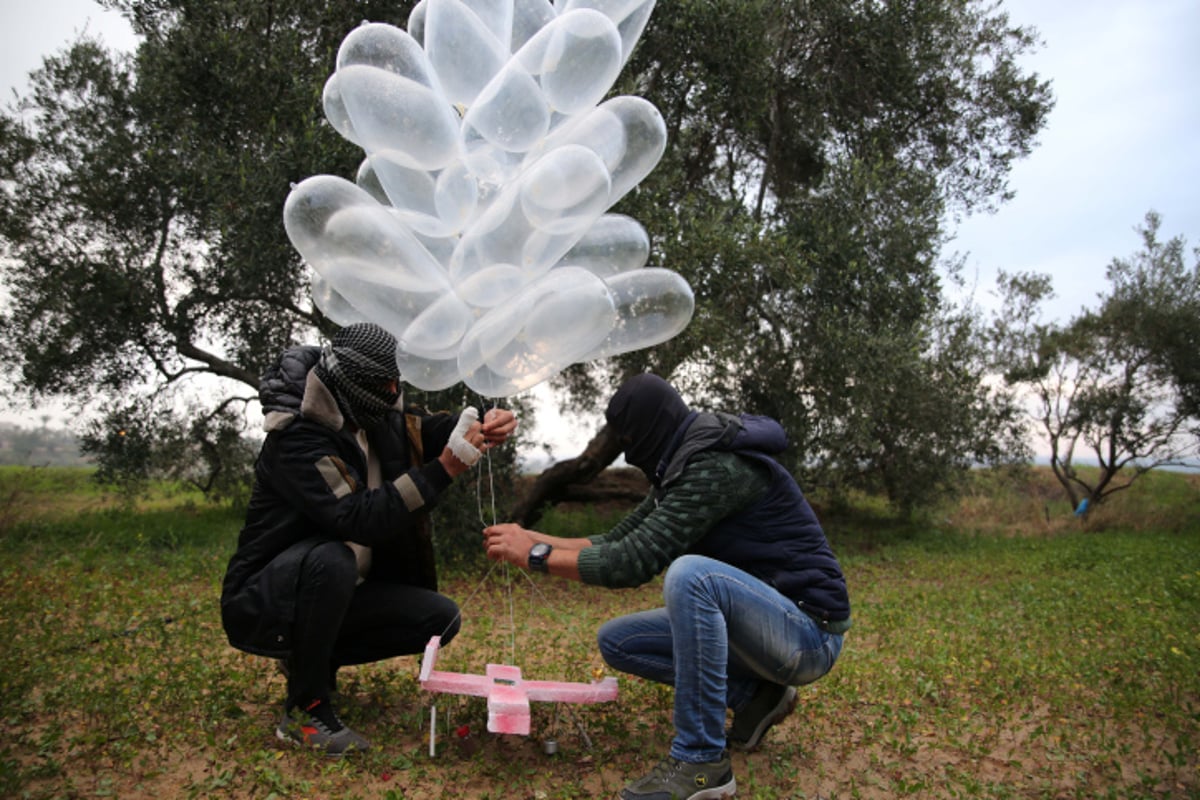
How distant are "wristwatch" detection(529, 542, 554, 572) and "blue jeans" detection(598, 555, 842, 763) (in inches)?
17.8

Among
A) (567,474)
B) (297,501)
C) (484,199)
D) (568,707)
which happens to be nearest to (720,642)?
(568,707)

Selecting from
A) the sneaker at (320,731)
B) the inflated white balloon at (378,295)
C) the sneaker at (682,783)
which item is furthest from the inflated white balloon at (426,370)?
the sneaker at (682,783)

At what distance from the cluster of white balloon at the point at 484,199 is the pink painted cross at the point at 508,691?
110 cm

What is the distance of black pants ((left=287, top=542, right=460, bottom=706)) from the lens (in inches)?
121

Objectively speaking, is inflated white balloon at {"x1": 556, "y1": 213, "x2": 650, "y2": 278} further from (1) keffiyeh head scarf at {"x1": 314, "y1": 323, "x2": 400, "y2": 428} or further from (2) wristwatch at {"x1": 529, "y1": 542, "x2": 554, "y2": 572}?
(2) wristwatch at {"x1": 529, "y1": 542, "x2": 554, "y2": 572}

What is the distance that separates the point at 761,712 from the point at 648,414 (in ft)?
4.29

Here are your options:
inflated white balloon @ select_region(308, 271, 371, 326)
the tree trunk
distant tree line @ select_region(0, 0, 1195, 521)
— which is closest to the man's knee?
inflated white balloon @ select_region(308, 271, 371, 326)

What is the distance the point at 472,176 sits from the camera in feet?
10.9

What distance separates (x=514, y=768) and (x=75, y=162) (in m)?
9.67

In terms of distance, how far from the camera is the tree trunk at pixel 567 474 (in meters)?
11.6

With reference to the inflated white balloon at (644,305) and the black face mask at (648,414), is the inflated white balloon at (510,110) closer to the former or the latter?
the inflated white balloon at (644,305)

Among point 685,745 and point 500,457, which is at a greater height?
point 500,457

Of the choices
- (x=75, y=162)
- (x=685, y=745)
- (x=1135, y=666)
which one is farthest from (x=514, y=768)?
(x=75, y=162)

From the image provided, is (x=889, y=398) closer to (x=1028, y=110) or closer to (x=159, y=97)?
(x=1028, y=110)
